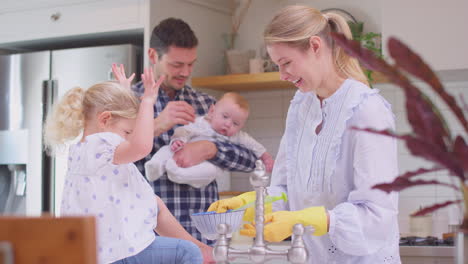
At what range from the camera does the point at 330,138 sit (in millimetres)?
1573

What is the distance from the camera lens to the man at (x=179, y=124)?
2.62m

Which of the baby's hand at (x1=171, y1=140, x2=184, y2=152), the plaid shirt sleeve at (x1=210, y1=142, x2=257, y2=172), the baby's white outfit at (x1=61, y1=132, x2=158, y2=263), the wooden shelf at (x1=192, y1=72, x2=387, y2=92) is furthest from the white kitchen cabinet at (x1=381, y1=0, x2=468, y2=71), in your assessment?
the baby's white outfit at (x1=61, y1=132, x2=158, y2=263)

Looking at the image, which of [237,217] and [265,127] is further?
[265,127]

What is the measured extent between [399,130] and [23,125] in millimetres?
2158

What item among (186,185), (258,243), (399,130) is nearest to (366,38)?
(399,130)

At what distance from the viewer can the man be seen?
2621mm

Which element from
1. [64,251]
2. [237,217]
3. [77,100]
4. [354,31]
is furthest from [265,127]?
[64,251]

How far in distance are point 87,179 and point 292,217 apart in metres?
0.62

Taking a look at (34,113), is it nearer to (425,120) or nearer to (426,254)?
(426,254)

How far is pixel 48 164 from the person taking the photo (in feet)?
12.0

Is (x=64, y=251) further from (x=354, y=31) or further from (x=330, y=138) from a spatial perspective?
(x=354, y=31)

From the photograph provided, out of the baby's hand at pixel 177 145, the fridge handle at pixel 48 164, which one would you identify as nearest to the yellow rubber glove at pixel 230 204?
the baby's hand at pixel 177 145

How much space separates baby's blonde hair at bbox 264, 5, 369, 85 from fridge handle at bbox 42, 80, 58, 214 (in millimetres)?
2303

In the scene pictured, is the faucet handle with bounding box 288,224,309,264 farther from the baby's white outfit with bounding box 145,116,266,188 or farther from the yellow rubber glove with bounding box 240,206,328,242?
the baby's white outfit with bounding box 145,116,266,188
